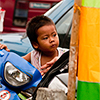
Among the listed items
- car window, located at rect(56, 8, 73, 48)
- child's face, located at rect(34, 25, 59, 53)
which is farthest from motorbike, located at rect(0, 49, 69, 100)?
car window, located at rect(56, 8, 73, 48)

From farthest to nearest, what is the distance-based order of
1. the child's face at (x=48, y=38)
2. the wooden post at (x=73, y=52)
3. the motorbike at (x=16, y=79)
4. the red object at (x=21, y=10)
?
the red object at (x=21, y=10)
the child's face at (x=48, y=38)
the motorbike at (x=16, y=79)
the wooden post at (x=73, y=52)

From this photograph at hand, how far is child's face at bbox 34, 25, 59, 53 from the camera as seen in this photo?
8.80 feet

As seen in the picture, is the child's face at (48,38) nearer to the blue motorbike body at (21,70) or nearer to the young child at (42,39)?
the young child at (42,39)

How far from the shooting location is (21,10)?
9961 millimetres

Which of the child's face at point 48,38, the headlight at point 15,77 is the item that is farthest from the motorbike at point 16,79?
the child's face at point 48,38

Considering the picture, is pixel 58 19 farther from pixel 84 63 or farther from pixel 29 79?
pixel 84 63

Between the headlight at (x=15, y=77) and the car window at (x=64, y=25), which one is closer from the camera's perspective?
the headlight at (x=15, y=77)

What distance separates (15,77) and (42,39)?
77cm

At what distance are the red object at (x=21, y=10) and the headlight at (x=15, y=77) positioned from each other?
25.3 feet

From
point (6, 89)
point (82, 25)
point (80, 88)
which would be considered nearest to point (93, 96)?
point (80, 88)

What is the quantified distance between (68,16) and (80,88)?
86.2 inches

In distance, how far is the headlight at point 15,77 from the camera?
2111mm

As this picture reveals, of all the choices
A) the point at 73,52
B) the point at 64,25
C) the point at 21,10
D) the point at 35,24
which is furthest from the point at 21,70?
the point at 21,10

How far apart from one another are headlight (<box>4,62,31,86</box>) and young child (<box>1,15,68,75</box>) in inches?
18.4
